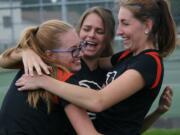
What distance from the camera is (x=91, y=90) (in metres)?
2.38

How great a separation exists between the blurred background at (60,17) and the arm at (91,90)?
17.3ft

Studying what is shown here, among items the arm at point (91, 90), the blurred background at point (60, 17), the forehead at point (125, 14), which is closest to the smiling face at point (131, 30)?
the forehead at point (125, 14)

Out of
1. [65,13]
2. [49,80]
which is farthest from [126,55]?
[65,13]

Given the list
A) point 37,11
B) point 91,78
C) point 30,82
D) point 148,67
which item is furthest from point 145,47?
point 37,11

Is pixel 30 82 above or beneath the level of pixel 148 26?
beneath

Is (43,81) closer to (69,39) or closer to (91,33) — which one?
(69,39)

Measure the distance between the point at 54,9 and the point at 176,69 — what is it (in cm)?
226

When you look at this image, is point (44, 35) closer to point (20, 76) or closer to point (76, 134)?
point (20, 76)

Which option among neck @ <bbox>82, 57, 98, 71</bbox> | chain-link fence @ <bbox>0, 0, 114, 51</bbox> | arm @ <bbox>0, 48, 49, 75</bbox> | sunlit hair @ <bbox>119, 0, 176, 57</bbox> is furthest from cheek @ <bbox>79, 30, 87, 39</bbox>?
chain-link fence @ <bbox>0, 0, 114, 51</bbox>

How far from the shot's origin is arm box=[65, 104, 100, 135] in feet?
7.64

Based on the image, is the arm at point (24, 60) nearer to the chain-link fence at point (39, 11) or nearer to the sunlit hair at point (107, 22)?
the sunlit hair at point (107, 22)

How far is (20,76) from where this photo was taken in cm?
248

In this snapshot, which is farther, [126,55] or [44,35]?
[126,55]

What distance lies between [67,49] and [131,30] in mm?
374
